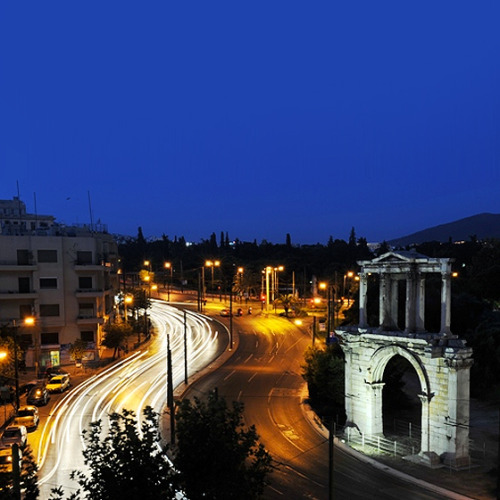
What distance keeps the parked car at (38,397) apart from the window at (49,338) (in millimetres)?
14474

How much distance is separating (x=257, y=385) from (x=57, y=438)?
58.5 feet

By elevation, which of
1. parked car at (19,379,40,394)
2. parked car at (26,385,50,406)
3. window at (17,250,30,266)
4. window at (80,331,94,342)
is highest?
window at (17,250,30,266)

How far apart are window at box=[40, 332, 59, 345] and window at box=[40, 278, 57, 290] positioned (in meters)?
4.76

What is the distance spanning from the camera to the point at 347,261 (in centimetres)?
13412

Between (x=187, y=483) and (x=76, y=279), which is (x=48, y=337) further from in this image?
(x=187, y=483)

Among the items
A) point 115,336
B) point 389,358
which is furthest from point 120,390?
point 389,358

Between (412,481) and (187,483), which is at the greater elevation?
(187,483)

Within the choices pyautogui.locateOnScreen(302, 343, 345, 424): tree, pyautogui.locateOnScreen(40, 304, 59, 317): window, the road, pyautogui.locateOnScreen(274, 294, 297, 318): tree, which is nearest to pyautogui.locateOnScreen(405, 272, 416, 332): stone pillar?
the road

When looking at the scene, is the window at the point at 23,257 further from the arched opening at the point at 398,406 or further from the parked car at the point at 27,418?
the arched opening at the point at 398,406

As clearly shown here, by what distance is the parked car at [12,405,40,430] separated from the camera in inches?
1294

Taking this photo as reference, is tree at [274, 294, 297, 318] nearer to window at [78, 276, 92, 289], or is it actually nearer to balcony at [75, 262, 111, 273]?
balcony at [75, 262, 111, 273]

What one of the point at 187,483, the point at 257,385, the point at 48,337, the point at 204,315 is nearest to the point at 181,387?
the point at 257,385

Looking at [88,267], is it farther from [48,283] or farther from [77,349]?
[77,349]

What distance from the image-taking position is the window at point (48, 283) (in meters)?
54.2
